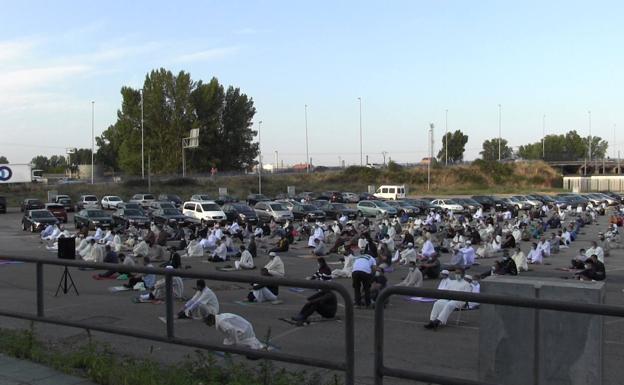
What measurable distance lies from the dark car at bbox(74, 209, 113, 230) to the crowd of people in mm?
4613

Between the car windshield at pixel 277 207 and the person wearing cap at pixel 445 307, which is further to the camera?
the car windshield at pixel 277 207

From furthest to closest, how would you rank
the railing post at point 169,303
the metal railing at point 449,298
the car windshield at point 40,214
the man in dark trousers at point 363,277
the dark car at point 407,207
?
the dark car at point 407,207, the car windshield at point 40,214, the man in dark trousers at point 363,277, the railing post at point 169,303, the metal railing at point 449,298

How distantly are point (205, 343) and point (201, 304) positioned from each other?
163 centimetres

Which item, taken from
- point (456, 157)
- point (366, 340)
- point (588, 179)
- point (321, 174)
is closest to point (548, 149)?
point (456, 157)

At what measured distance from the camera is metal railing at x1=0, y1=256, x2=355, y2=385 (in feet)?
14.5

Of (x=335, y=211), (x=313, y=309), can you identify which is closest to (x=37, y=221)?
(x=335, y=211)

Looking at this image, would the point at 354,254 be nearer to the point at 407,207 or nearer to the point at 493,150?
the point at 407,207

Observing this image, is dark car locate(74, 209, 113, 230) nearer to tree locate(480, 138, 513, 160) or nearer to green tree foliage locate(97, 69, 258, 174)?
green tree foliage locate(97, 69, 258, 174)

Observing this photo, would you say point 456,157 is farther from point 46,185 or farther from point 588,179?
point 46,185

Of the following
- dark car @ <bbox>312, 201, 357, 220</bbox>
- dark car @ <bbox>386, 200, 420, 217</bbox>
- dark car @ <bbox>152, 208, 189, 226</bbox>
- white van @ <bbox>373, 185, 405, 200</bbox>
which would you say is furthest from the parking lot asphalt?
white van @ <bbox>373, 185, 405, 200</bbox>

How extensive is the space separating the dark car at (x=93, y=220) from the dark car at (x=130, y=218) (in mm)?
630

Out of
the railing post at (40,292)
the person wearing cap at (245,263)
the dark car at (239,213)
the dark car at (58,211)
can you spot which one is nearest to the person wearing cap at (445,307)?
the railing post at (40,292)

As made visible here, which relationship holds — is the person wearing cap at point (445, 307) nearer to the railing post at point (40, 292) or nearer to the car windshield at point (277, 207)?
the railing post at point (40, 292)

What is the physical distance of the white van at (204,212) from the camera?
41719 millimetres
